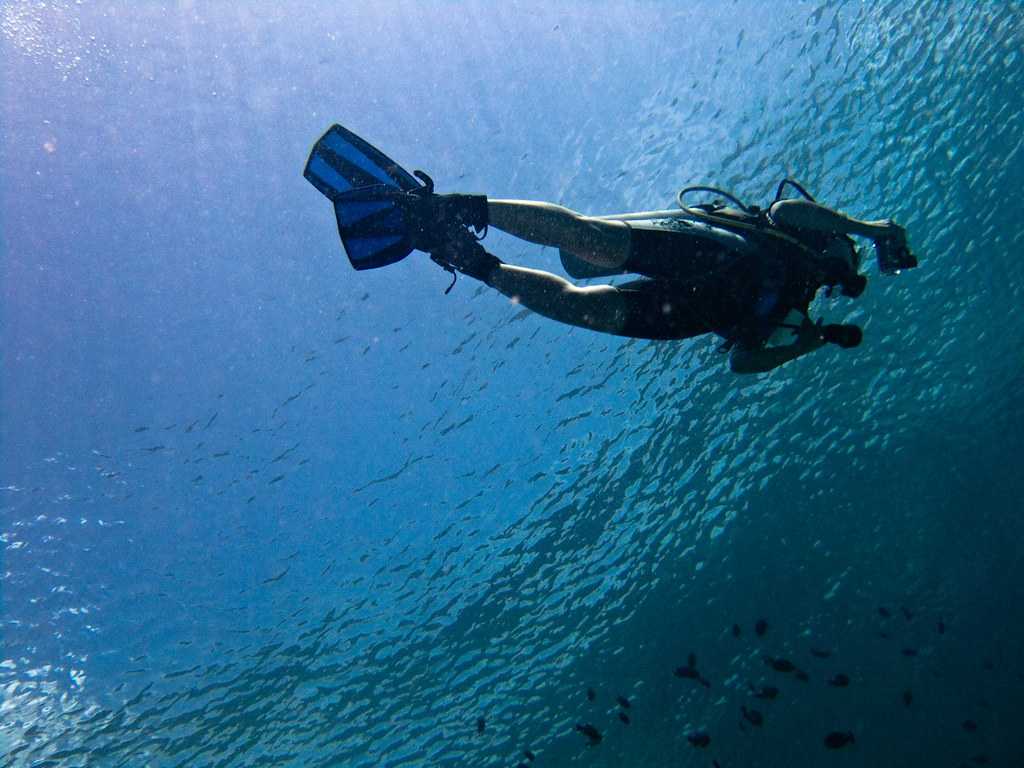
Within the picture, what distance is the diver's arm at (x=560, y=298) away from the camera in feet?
10.9

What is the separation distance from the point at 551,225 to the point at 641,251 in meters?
0.66

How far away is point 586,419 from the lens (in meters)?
13.6

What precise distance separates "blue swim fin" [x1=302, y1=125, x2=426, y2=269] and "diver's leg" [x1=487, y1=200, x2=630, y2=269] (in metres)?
0.48

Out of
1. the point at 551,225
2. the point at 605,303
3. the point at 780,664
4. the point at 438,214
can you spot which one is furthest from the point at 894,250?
the point at 780,664

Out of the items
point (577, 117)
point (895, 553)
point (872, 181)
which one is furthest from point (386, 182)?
point (895, 553)

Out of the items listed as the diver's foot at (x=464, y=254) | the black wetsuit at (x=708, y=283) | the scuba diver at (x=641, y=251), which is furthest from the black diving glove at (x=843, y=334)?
the diver's foot at (x=464, y=254)

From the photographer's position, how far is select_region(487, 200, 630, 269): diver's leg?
3.13m

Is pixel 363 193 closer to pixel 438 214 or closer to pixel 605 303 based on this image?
pixel 438 214

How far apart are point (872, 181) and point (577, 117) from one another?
7.25 metres

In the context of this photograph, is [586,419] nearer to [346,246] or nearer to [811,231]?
[811,231]

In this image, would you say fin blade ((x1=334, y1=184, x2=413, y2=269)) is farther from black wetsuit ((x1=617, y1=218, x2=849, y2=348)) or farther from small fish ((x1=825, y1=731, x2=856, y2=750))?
small fish ((x1=825, y1=731, x2=856, y2=750))

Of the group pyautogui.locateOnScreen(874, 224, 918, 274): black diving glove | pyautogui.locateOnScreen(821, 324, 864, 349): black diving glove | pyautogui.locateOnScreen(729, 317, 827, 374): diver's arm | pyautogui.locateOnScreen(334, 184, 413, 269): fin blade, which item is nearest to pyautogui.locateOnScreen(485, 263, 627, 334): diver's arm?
pyautogui.locateOnScreen(334, 184, 413, 269): fin blade

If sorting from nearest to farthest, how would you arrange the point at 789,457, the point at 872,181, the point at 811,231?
the point at 811,231, the point at 872,181, the point at 789,457

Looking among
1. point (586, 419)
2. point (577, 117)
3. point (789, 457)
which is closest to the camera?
point (577, 117)
